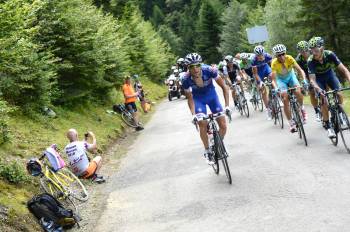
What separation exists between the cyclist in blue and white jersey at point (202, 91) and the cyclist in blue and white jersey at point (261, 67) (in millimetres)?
5825

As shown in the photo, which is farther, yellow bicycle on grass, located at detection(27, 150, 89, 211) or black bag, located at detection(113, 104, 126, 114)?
black bag, located at detection(113, 104, 126, 114)

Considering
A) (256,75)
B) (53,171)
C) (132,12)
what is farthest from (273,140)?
(132,12)

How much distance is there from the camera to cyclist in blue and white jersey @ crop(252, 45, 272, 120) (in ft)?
53.6

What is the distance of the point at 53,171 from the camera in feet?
35.8

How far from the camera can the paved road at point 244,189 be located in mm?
7172

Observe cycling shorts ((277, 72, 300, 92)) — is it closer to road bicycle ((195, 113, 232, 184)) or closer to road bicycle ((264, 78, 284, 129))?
road bicycle ((264, 78, 284, 129))

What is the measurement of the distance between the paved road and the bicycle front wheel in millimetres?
723

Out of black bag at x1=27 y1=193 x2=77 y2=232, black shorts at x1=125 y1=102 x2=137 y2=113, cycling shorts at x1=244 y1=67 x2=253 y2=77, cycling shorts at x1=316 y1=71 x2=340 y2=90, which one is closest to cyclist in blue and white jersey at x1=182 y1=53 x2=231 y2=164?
cycling shorts at x1=316 y1=71 x2=340 y2=90

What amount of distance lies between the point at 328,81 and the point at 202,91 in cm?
293

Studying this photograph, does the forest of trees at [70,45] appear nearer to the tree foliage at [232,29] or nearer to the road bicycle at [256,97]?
the road bicycle at [256,97]

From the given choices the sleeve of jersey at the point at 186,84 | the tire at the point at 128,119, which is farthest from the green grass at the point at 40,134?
the sleeve of jersey at the point at 186,84

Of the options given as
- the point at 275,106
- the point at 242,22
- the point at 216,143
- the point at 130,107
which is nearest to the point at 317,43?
the point at 216,143

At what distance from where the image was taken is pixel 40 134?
15.5m

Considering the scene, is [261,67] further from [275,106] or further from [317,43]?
[317,43]
